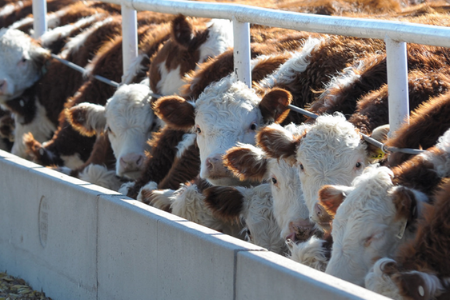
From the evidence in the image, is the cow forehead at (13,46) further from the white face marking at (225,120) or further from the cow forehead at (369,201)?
the cow forehead at (369,201)

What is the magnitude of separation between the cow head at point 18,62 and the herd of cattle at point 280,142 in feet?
0.06

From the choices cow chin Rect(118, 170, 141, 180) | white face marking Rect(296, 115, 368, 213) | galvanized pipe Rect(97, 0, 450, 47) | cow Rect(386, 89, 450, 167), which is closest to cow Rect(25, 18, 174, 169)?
cow chin Rect(118, 170, 141, 180)

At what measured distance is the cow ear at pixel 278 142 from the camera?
4.07 m

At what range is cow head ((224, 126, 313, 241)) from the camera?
13.4ft

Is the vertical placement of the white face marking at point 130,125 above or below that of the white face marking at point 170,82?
below

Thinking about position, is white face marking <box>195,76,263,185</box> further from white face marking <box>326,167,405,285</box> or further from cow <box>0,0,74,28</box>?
cow <box>0,0,74,28</box>

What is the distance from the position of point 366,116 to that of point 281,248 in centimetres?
95

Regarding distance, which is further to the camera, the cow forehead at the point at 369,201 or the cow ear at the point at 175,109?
the cow ear at the point at 175,109

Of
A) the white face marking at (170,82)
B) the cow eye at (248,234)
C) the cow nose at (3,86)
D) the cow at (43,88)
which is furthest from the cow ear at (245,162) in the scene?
the cow nose at (3,86)

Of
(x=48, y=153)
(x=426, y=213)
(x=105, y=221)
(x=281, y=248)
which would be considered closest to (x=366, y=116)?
(x=281, y=248)

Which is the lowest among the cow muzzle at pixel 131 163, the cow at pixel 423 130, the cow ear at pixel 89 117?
the cow muzzle at pixel 131 163

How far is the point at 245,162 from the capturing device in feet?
14.5

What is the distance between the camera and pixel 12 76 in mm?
8727

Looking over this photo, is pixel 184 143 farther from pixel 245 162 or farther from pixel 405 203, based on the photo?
pixel 405 203
